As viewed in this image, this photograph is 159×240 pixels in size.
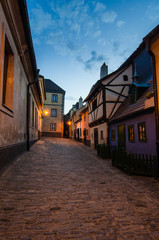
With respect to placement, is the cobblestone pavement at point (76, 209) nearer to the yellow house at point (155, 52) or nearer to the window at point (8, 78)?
the window at point (8, 78)

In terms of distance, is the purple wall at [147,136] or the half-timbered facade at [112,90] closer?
the purple wall at [147,136]

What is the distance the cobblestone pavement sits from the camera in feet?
7.55

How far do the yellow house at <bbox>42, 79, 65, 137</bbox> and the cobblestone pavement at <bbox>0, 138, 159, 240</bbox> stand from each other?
92.3 feet

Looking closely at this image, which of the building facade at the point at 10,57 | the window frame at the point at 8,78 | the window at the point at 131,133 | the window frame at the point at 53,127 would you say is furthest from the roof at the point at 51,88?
the window frame at the point at 8,78

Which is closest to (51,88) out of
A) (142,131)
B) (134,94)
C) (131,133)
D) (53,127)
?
(53,127)

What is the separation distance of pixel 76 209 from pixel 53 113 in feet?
102

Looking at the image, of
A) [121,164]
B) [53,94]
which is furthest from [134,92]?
[53,94]

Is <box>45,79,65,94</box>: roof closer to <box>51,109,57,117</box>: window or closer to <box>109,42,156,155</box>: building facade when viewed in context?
<box>51,109,57,117</box>: window

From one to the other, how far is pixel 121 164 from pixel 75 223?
15.3ft

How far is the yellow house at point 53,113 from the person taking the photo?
32562 millimetres

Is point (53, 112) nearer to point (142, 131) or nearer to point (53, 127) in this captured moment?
point (53, 127)

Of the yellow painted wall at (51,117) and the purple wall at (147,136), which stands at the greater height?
the yellow painted wall at (51,117)

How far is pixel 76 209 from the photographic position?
300 centimetres

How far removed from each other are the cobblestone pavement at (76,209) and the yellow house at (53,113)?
2813 centimetres
